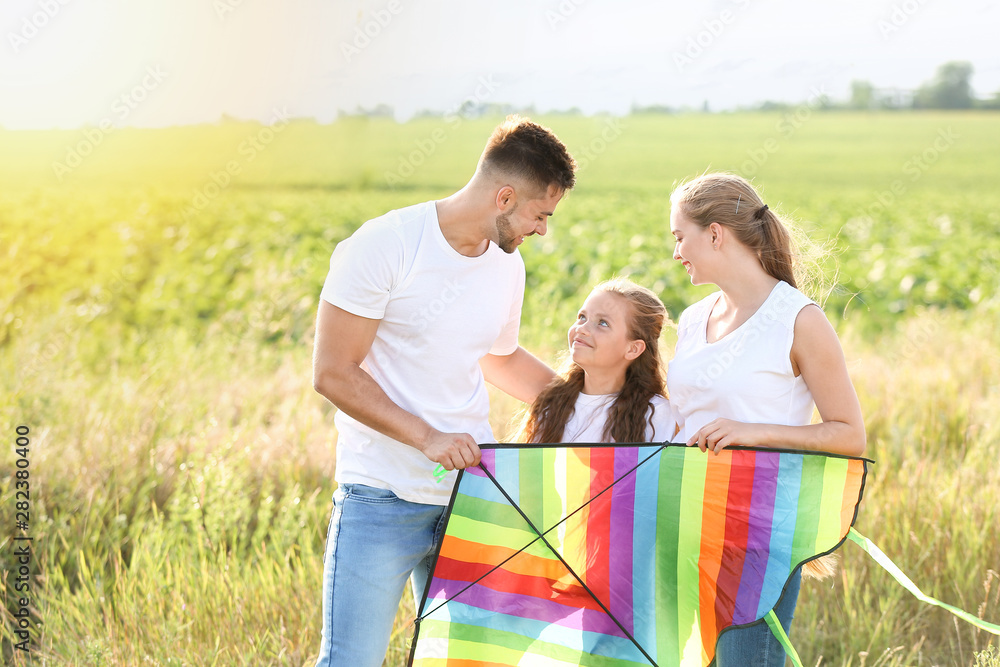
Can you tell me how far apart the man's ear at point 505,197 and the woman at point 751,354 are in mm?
556

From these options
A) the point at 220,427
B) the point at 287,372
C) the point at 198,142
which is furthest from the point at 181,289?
the point at 198,142

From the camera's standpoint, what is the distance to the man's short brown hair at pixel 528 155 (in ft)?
8.10

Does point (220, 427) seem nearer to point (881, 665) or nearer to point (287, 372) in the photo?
point (287, 372)

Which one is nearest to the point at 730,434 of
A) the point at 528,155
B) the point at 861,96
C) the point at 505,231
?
the point at 505,231

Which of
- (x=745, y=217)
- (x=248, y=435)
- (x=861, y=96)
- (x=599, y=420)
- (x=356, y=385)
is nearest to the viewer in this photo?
(x=356, y=385)

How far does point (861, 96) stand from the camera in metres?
58.7

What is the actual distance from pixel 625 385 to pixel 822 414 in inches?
33.5

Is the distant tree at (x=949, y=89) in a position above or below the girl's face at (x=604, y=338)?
above

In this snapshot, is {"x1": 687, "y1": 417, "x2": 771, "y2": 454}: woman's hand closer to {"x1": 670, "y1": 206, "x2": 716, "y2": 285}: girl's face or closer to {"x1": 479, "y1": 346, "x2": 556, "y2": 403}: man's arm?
{"x1": 670, "y1": 206, "x2": 716, "y2": 285}: girl's face

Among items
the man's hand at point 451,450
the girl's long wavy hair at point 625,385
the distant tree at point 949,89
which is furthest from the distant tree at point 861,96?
the man's hand at point 451,450

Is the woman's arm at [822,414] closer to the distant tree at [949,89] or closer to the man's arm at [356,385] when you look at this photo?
the man's arm at [356,385]

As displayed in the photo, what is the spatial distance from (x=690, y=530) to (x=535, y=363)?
90 cm

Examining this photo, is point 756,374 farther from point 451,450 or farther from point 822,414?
point 451,450

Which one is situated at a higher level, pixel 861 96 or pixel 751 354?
pixel 861 96
